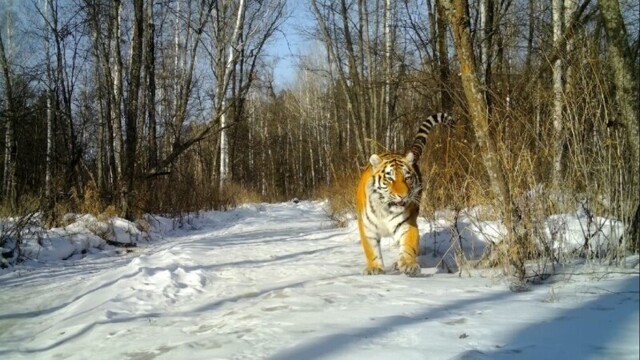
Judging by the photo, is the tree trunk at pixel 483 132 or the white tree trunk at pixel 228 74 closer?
the tree trunk at pixel 483 132

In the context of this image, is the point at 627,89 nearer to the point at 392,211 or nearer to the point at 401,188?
the point at 401,188

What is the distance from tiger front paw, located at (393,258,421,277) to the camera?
4.59 metres

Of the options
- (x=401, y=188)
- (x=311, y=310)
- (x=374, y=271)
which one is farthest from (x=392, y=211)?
(x=311, y=310)

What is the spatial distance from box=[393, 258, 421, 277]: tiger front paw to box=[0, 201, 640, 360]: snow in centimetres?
12

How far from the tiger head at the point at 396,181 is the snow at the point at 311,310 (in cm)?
80

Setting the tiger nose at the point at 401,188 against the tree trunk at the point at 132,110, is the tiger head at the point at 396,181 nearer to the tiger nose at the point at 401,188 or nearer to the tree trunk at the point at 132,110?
the tiger nose at the point at 401,188

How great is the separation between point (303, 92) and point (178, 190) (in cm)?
3004

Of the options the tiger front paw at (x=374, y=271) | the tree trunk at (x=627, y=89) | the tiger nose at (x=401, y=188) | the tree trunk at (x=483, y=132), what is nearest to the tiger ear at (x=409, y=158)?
the tiger nose at (x=401, y=188)

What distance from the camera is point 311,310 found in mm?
3465

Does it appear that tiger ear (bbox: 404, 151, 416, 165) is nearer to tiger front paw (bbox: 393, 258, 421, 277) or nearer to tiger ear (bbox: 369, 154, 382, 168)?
tiger ear (bbox: 369, 154, 382, 168)

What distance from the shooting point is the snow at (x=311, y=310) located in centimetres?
233

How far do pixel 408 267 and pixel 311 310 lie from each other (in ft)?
5.10

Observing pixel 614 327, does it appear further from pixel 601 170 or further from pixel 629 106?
pixel 629 106

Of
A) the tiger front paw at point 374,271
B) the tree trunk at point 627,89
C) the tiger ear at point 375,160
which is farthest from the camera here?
the tiger ear at point 375,160
